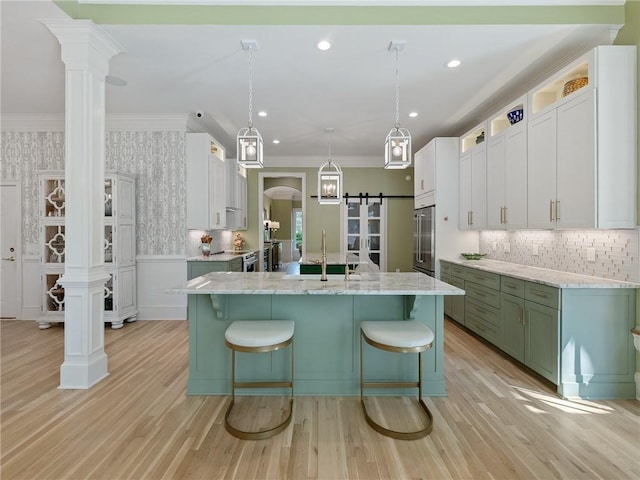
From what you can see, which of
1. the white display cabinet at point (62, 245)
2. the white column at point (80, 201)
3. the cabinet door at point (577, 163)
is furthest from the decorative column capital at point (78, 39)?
the cabinet door at point (577, 163)

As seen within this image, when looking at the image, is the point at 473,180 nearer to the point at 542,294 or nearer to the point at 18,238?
the point at 542,294

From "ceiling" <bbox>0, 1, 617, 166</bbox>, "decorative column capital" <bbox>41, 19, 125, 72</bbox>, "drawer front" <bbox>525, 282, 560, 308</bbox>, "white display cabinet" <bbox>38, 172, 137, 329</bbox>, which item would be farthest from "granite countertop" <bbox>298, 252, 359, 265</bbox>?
"decorative column capital" <bbox>41, 19, 125, 72</bbox>

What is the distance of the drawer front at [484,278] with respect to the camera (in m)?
3.67

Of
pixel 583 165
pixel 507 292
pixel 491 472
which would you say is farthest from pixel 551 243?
pixel 491 472

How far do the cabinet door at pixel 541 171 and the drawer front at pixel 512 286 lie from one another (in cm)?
60

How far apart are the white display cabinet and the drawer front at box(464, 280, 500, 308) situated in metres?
4.60

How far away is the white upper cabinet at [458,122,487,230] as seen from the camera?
4496 millimetres

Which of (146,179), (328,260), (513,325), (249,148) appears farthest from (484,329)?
(146,179)

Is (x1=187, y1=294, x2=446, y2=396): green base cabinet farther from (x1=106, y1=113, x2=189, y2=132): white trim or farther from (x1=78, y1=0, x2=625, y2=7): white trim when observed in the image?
(x1=106, y1=113, x2=189, y2=132): white trim

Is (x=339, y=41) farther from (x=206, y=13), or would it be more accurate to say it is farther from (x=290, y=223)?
(x=290, y=223)

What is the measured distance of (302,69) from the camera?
3.47m

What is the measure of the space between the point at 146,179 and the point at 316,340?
3.83 meters

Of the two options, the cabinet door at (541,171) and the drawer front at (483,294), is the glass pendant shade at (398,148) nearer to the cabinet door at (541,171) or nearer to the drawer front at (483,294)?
the cabinet door at (541,171)

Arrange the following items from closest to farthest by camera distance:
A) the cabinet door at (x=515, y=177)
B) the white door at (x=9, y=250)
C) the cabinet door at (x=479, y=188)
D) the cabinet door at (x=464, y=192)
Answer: the cabinet door at (x=515, y=177) → the cabinet door at (x=479, y=188) → the cabinet door at (x=464, y=192) → the white door at (x=9, y=250)
